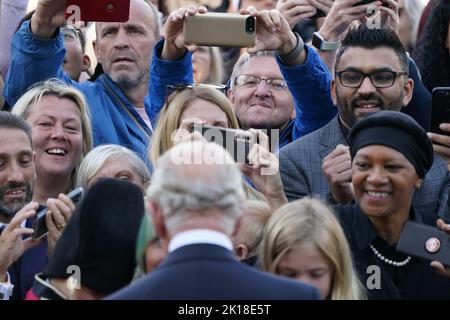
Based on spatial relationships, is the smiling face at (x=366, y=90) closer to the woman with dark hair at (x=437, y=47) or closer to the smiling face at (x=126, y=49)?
the woman with dark hair at (x=437, y=47)

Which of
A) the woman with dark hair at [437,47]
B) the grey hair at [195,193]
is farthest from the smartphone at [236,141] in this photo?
the woman with dark hair at [437,47]

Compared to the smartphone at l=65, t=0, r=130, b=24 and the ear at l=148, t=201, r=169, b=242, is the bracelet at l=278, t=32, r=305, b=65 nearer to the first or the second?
the smartphone at l=65, t=0, r=130, b=24

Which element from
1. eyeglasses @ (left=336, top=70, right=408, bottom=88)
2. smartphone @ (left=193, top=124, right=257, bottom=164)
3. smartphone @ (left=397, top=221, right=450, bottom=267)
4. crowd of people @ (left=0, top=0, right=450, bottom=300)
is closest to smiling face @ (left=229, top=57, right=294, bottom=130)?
crowd of people @ (left=0, top=0, right=450, bottom=300)

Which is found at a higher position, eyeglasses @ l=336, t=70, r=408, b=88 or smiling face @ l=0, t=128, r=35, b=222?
eyeglasses @ l=336, t=70, r=408, b=88

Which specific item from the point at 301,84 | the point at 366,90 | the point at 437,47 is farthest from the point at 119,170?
the point at 437,47

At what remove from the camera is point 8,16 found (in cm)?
804

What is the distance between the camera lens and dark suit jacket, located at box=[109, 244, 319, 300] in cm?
397

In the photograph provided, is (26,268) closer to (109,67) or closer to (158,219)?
(158,219)

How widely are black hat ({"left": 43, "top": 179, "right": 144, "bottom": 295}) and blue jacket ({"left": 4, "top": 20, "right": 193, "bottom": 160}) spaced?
1.94 metres

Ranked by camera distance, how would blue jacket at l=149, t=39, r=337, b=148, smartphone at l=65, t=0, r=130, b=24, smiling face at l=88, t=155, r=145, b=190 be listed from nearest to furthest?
smiling face at l=88, t=155, r=145, b=190 → smartphone at l=65, t=0, r=130, b=24 → blue jacket at l=149, t=39, r=337, b=148

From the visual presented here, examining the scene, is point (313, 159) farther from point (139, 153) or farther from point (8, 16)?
point (8, 16)

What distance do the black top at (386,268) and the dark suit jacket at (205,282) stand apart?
1.44 m
